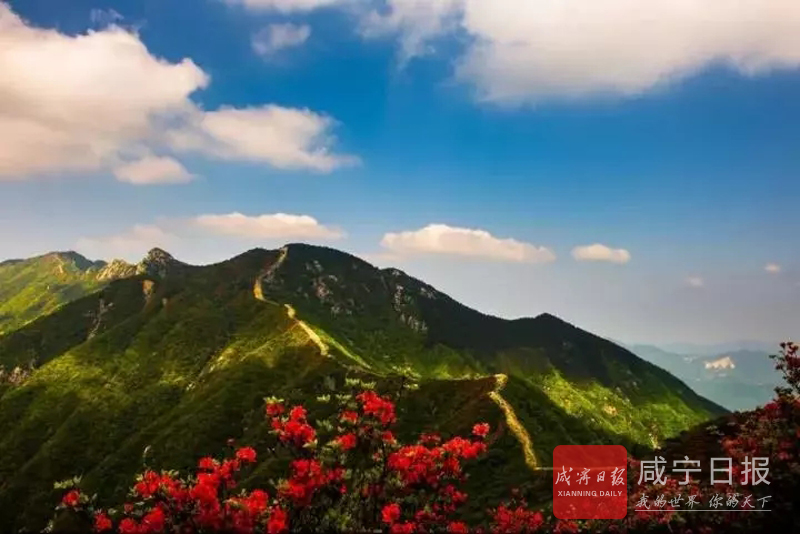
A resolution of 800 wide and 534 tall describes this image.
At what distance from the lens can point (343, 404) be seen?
627 inches

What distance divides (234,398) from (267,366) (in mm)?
17958

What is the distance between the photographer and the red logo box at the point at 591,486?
20172 millimetres

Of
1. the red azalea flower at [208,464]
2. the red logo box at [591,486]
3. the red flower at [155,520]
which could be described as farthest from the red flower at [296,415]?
the red logo box at [591,486]

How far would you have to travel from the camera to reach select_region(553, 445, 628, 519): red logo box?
66.2 ft

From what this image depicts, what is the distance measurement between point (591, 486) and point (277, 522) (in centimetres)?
→ 1380

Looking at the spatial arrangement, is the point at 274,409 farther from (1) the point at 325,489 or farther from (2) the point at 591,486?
(2) the point at 591,486

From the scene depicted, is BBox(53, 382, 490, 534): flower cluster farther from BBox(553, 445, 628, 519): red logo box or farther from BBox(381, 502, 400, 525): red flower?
BBox(553, 445, 628, 519): red logo box

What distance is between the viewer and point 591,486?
22.1 metres

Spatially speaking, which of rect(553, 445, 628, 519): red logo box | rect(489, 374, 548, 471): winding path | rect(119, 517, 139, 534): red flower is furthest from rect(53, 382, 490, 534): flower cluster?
rect(489, 374, 548, 471): winding path

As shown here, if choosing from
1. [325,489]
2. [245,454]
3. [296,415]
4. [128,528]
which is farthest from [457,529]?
[128,528]

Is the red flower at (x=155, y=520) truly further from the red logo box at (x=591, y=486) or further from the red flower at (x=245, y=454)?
the red logo box at (x=591, y=486)

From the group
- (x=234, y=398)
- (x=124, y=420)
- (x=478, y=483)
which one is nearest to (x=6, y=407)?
(x=124, y=420)

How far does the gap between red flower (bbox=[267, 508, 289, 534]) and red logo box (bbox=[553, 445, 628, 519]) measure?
35.6 ft

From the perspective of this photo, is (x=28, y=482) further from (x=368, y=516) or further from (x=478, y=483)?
(x=368, y=516)
